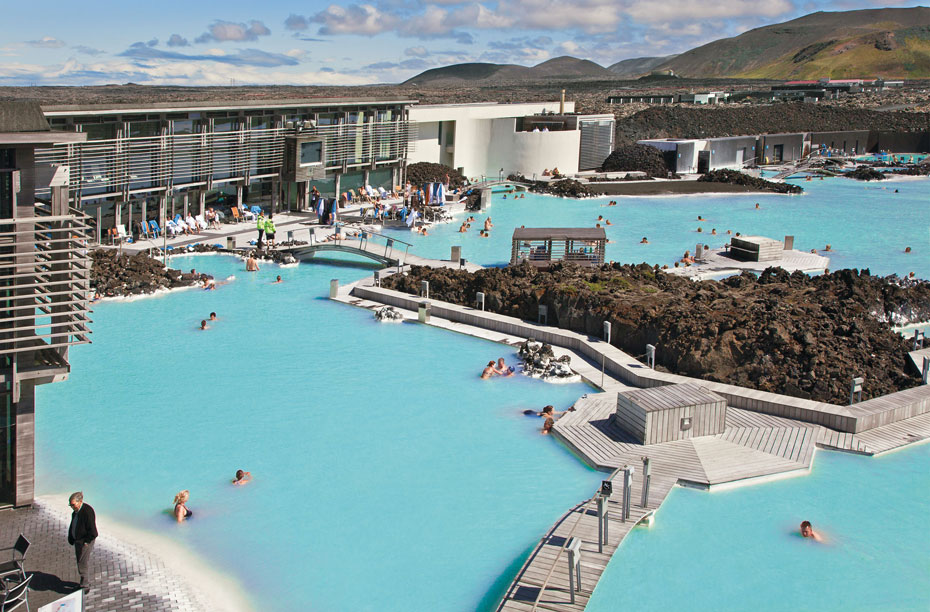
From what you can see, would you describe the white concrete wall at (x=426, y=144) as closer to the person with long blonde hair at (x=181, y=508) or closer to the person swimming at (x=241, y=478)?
the person swimming at (x=241, y=478)

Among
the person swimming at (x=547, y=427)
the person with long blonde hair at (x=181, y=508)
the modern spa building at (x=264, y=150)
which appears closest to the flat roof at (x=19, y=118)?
the person with long blonde hair at (x=181, y=508)

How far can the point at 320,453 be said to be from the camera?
1410 cm

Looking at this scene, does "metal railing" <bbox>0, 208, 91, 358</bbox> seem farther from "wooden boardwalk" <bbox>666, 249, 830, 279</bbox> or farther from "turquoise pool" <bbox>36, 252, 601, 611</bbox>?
"wooden boardwalk" <bbox>666, 249, 830, 279</bbox>

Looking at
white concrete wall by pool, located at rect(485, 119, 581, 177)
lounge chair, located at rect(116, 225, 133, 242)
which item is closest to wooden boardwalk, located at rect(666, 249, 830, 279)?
lounge chair, located at rect(116, 225, 133, 242)

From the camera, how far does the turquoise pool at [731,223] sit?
1188 inches

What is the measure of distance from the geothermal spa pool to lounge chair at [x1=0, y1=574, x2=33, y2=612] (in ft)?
7.30

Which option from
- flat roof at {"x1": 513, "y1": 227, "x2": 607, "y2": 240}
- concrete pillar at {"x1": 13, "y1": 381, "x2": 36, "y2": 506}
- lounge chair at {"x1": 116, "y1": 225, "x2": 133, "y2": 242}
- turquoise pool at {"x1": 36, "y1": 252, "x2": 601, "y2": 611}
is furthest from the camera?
lounge chair at {"x1": 116, "y1": 225, "x2": 133, "y2": 242}

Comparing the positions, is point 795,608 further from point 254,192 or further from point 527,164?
point 527,164

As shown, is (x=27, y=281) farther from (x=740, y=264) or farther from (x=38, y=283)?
(x=740, y=264)

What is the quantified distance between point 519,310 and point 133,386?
8867mm

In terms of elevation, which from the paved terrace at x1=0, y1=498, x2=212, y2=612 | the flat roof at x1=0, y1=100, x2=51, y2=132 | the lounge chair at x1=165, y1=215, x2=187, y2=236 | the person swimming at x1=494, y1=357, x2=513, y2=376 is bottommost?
the paved terrace at x1=0, y1=498, x2=212, y2=612

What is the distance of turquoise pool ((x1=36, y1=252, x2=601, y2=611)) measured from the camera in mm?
11000

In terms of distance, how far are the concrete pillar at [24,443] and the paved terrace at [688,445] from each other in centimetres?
615

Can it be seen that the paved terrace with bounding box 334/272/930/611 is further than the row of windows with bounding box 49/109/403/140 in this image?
No
